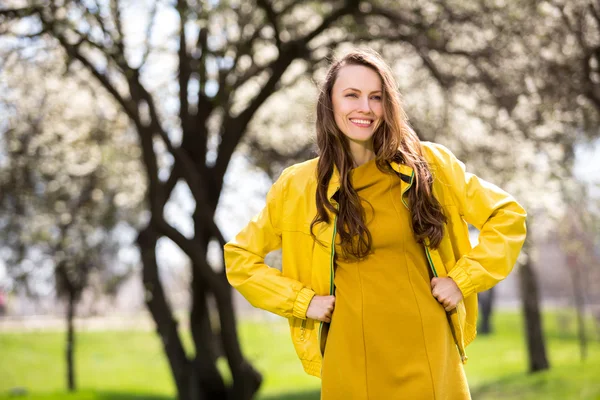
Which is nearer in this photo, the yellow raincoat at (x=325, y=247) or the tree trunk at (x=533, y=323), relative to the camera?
the yellow raincoat at (x=325, y=247)

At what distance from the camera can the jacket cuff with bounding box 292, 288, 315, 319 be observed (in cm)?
284

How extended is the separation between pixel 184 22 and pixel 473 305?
4793 millimetres

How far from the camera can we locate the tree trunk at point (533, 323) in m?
15.6

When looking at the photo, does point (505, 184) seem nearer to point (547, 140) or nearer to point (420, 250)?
point (547, 140)

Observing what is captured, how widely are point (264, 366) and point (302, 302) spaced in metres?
17.9

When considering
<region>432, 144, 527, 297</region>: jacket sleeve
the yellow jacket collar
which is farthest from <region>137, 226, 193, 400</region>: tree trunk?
<region>432, 144, 527, 297</region>: jacket sleeve

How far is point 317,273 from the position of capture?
9.45 feet

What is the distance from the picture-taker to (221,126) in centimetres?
945

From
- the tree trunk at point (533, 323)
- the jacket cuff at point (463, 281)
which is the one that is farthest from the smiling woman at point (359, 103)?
the tree trunk at point (533, 323)

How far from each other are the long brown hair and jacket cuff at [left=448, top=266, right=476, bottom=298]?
12cm

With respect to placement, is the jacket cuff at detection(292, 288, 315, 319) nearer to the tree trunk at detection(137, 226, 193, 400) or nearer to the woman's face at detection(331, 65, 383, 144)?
the woman's face at detection(331, 65, 383, 144)

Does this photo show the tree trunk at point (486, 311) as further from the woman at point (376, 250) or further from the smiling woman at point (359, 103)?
the smiling woman at point (359, 103)

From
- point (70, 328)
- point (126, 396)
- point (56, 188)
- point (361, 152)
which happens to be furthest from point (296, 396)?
point (361, 152)

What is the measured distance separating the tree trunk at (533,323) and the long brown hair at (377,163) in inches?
527
